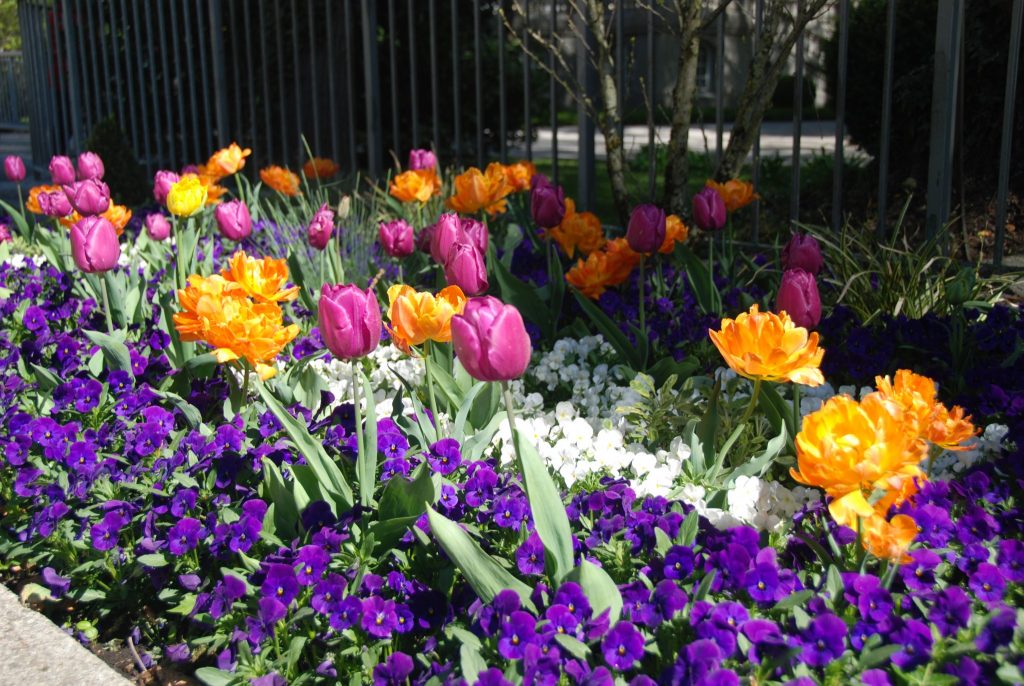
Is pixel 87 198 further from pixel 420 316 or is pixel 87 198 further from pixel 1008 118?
pixel 1008 118

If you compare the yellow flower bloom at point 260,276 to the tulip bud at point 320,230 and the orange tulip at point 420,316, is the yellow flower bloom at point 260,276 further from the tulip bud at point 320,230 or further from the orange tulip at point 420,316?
the tulip bud at point 320,230

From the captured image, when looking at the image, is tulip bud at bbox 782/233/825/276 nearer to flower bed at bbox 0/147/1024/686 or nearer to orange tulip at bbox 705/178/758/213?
flower bed at bbox 0/147/1024/686

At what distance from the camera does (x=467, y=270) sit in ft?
7.57

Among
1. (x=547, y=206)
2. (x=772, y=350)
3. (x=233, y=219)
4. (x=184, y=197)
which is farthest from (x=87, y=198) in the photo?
(x=772, y=350)

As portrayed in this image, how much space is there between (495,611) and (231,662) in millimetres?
518

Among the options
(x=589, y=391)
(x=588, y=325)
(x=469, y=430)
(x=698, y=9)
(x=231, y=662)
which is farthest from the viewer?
(x=698, y=9)

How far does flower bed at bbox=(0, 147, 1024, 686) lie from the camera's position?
5.48 ft

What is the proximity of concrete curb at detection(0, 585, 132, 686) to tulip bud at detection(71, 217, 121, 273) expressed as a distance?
3.36ft

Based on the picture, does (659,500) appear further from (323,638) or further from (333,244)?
(333,244)

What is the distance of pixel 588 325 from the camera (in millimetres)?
3525

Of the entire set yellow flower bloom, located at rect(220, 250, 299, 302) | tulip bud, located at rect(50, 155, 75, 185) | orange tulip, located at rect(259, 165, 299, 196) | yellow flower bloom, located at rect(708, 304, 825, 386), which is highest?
tulip bud, located at rect(50, 155, 75, 185)

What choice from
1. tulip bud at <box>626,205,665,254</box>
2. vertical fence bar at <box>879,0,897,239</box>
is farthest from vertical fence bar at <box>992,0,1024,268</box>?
tulip bud at <box>626,205,665,254</box>

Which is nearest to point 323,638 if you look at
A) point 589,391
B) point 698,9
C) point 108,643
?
point 108,643

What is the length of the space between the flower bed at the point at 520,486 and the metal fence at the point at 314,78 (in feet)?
7.66
